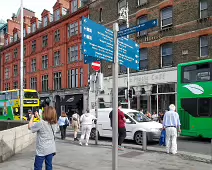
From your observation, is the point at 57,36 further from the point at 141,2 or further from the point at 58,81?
the point at 141,2

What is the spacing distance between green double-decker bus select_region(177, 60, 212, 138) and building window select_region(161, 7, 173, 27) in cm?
1006

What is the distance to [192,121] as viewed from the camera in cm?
1374

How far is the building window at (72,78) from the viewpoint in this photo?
33.5 metres

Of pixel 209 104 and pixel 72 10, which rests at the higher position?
pixel 72 10

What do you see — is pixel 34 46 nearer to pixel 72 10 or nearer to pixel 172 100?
pixel 72 10

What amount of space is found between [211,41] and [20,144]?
1577 centimetres

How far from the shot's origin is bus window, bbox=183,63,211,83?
13208 millimetres

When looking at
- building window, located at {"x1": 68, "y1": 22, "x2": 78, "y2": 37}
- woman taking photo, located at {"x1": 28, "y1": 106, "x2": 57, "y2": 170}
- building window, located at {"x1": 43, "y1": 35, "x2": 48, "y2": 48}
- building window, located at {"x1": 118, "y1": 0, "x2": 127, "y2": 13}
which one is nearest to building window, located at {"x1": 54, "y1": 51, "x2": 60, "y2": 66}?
building window, located at {"x1": 68, "y1": 22, "x2": 78, "y2": 37}

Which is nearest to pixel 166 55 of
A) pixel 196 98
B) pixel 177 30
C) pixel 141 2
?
pixel 177 30

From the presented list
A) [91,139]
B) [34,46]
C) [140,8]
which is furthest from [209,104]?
[34,46]

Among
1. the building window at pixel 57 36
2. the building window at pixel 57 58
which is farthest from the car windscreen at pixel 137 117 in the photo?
the building window at pixel 57 36

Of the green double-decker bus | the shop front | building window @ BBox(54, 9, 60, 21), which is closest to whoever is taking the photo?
the green double-decker bus

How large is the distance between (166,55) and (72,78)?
14.3m

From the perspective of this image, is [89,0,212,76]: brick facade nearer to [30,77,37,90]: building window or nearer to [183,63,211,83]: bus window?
[183,63,211,83]: bus window
